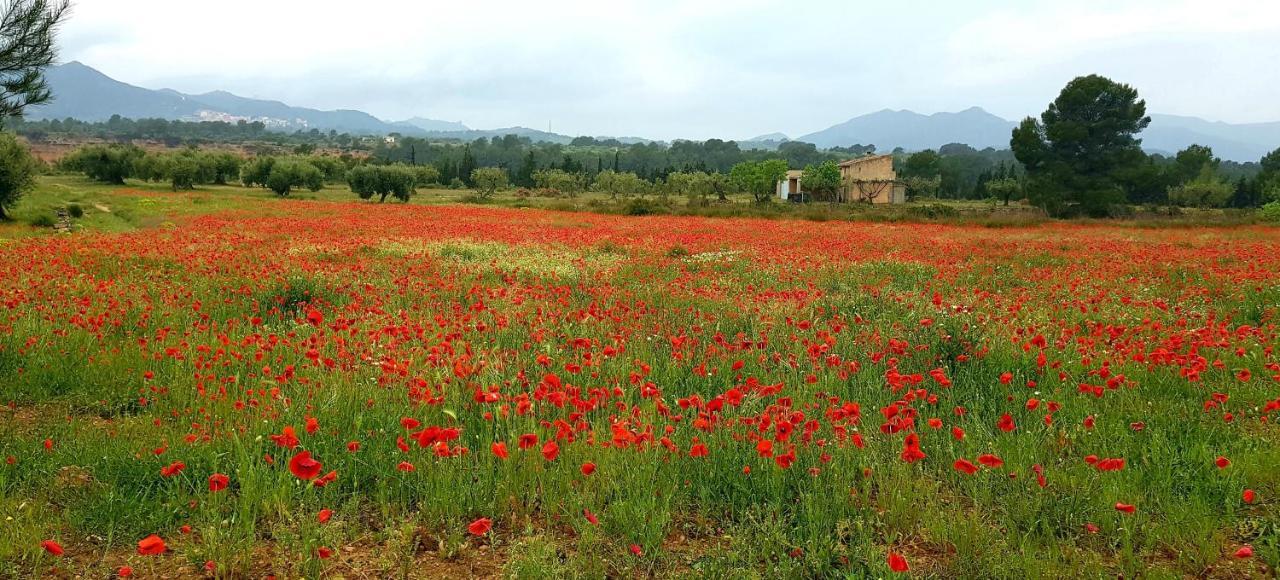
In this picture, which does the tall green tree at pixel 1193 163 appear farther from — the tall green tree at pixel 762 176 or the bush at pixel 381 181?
the bush at pixel 381 181

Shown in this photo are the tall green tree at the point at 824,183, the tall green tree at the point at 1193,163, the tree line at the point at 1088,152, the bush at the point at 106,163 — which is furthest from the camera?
the tall green tree at the point at 1193,163

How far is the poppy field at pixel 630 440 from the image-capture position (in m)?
3.51

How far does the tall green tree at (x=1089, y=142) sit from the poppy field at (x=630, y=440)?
45.9 m

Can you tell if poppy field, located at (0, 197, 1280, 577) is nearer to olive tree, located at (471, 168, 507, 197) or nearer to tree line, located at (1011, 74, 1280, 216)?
tree line, located at (1011, 74, 1280, 216)

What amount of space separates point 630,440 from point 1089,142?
57.6 metres

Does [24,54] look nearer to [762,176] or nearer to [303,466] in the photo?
[303,466]

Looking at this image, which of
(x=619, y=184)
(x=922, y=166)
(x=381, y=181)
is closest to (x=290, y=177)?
(x=381, y=181)

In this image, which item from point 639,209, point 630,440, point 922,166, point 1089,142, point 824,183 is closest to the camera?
point 630,440

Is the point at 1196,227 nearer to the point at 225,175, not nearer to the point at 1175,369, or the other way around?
the point at 1175,369

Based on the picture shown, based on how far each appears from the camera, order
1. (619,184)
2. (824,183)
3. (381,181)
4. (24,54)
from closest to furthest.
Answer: (24,54) → (381,181) → (824,183) → (619,184)

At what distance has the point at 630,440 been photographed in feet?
13.5

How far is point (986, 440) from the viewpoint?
473cm

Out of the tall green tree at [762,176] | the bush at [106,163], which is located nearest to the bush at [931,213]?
the tall green tree at [762,176]

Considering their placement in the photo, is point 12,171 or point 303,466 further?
point 12,171
